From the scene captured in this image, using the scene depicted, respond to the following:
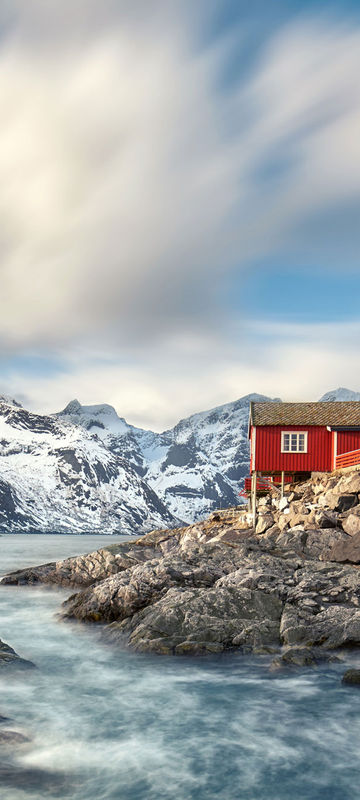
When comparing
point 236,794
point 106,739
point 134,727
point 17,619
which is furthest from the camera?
point 17,619

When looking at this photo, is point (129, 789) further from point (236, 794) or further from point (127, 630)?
point (127, 630)

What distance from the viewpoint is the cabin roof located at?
40.1 metres

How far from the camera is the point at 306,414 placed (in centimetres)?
4119

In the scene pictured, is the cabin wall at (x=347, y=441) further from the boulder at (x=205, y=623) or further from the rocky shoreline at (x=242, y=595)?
the boulder at (x=205, y=623)

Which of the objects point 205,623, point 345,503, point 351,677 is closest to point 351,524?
point 345,503

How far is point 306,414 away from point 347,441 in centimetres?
344

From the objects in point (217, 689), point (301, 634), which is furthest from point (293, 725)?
point (301, 634)

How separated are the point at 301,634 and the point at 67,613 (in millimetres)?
8980

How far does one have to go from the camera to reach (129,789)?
8617 mm

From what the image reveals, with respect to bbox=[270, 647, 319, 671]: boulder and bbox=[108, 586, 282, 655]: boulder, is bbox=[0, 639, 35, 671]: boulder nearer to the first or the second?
bbox=[108, 586, 282, 655]: boulder

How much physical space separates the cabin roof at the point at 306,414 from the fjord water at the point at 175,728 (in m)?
26.2

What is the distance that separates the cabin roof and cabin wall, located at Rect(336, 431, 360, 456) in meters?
0.60

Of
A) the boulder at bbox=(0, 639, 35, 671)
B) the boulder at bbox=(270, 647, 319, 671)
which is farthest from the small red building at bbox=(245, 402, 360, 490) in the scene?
the boulder at bbox=(0, 639, 35, 671)

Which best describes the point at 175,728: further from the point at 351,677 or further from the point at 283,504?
the point at 283,504
